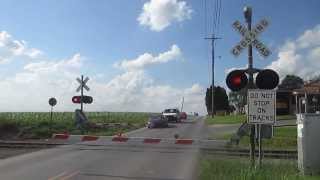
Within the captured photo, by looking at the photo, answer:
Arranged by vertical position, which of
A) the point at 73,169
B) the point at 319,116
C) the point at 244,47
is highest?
the point at 244,47

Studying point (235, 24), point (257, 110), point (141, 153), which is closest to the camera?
point (257, 110)

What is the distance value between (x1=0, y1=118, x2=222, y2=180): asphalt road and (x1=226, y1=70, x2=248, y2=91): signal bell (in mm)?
2805

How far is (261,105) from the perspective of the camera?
50.2ft

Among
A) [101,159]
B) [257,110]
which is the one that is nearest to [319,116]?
[257,110]

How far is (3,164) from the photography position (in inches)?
786

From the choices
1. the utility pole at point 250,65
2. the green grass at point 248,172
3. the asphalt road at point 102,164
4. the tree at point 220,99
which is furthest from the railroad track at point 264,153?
the tree at point 220,99

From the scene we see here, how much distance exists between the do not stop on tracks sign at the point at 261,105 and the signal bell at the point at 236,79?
0.97 ft

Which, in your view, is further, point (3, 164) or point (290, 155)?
point (290, 155)

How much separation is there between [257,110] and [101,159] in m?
8.47

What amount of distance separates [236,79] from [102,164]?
6607mm

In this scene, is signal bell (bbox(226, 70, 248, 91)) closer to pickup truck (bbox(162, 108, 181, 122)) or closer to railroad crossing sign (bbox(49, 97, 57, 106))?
railroad crossing sign (bbox(49, 97, 57, 106))

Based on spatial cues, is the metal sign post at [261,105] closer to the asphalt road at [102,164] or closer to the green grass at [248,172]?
the green grass at [248,172]

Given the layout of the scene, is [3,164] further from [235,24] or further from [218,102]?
[218,102]

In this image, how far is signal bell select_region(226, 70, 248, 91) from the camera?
1534 cm
